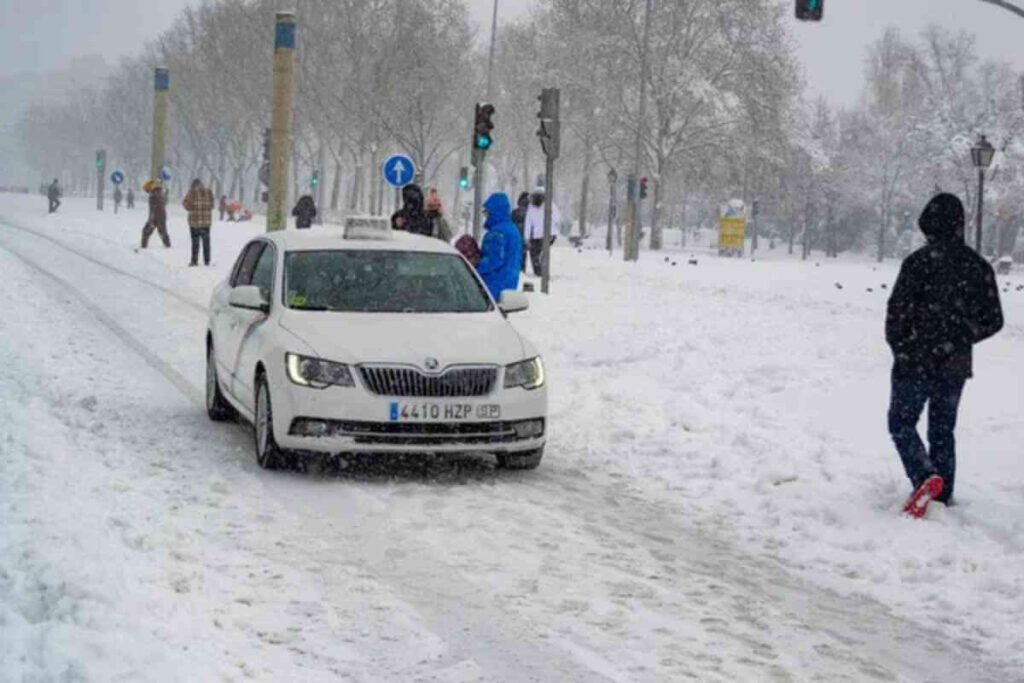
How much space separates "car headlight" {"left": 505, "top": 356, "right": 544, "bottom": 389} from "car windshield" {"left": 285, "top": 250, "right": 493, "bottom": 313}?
0.86 meters

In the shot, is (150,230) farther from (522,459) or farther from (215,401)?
(522,459)

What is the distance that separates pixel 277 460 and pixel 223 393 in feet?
5.68

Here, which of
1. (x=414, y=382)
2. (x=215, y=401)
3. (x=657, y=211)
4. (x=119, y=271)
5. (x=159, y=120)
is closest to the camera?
(x=414, y=382)

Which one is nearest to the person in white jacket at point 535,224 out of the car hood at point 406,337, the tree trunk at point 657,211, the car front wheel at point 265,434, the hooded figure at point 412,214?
the hooded figure at point 412,214

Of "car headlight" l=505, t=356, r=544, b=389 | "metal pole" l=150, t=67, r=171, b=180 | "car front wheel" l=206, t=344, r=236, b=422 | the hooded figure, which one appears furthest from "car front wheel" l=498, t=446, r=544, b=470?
"metal pole" l=150, t=67, r=171, b=180

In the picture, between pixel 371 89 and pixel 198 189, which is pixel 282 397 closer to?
pixel 198 189

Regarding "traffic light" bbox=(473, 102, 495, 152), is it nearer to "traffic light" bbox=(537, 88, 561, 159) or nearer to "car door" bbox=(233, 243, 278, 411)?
"traffic light" bbox=(537, 88, 561, 159)

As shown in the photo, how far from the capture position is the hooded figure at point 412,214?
18.0 meters

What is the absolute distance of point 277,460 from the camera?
874cm

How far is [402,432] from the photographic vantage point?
27.8 feet

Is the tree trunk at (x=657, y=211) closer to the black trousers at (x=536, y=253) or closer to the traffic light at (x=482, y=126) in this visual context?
the black trousers at (x=536, y=253)

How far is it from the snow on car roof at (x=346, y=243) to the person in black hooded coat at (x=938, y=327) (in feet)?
11.1

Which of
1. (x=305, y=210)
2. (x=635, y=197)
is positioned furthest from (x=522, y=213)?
(x=635, y=197)

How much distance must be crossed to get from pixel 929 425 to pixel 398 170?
61.3ft
